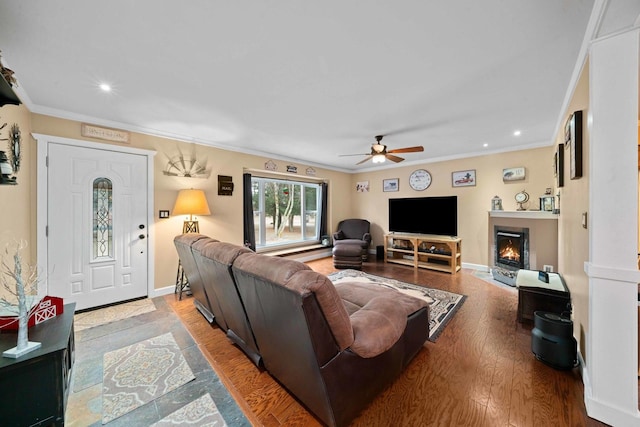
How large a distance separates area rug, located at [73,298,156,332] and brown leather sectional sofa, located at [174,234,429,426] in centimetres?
163

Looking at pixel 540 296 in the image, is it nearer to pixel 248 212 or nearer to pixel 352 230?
pixel 352 230

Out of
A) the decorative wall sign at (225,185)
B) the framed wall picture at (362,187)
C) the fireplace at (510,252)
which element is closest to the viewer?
the fireplace at (510,252)

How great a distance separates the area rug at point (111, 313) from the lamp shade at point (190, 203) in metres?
1.26

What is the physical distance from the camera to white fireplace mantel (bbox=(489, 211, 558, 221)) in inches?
143

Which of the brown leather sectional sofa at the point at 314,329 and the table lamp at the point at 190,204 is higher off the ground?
the table lamp at the point at 190,204

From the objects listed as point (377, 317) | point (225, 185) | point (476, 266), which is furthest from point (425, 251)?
point (225, 185)

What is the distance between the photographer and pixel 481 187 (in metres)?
4.66

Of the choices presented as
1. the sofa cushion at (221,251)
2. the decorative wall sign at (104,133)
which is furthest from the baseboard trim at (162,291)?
the decorative wall sign at (104,133)

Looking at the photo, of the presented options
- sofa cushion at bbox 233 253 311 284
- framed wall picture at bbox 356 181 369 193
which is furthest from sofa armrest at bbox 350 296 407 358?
framed wall picture at bbox 356 181 369 193

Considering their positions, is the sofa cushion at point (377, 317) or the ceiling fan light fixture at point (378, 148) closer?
the sofa cushion at point (377, 317)

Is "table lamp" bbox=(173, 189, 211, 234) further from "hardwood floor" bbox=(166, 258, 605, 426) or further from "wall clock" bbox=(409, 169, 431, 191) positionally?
"wall clock" bbox=(409, 169, 431, 191)

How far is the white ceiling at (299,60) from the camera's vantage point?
1376mm

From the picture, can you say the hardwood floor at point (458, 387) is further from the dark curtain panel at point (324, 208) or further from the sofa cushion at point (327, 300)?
the dark curtain panel at point (324, 208)

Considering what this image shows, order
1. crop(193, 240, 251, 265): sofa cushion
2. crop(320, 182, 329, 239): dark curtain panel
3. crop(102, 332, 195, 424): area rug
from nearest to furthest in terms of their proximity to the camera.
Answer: crop(102, 332, 195, 424): area rug < crop(193, 240, 251, 265): sofa cushion < crop(320, 182, 329, 239): dark curtain panel
